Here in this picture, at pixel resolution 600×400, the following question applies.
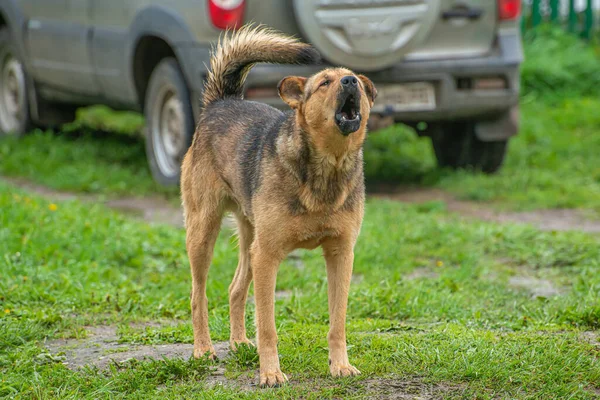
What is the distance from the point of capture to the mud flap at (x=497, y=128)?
9258 mm

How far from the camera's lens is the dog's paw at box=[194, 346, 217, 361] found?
486 cm

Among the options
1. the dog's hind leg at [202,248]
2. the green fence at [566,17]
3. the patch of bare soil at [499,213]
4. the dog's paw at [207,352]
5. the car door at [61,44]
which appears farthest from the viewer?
the green fence at [566,17]

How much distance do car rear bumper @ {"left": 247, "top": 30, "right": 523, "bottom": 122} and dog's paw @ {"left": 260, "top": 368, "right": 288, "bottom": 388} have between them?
4.23 m

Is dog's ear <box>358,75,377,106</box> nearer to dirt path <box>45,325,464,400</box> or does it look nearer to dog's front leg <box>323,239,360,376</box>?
dog's front leg <box>323,239,360,376</box>

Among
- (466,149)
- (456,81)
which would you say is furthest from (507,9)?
(466,149)

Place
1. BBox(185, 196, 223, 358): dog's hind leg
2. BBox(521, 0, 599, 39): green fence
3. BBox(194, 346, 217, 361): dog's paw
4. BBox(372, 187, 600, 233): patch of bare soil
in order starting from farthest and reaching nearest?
BBox(521, 0, 599, 39): green fence < BBox(372, 187, 600, 233): patch of bare soil < BBox(185, 196, 223, 358): dog's hind leg < BBox(194, 346, 217, 361): dog's paw

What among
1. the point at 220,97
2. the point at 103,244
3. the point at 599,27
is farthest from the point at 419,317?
the point at 599,27

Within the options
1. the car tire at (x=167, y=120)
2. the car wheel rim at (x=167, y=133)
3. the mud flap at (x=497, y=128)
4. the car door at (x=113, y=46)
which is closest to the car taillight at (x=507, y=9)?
the mud flap at (x=497, y=128)

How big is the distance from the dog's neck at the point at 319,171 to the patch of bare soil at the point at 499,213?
3974mm

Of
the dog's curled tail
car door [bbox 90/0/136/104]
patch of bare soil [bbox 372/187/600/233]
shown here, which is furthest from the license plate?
the dog's curled tail

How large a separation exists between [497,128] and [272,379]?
18.2ft

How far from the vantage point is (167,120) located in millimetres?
9156

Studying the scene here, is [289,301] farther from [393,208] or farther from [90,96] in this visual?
[90,96]

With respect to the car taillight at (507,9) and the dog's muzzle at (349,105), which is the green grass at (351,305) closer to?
the dog's muzzle at (349,105)
